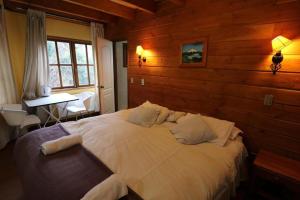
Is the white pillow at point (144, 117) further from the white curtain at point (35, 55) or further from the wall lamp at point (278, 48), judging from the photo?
the white curtain at point (35, 55)

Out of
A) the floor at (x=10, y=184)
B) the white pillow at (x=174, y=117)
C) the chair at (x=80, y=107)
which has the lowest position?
the floor at (x=10, y=184)

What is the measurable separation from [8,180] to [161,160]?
2.12m

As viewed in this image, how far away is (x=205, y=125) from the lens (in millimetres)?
1914

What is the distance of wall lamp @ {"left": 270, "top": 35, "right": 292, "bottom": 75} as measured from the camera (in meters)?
1.55

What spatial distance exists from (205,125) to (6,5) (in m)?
4.07

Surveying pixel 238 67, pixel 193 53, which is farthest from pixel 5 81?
pixel 238 67

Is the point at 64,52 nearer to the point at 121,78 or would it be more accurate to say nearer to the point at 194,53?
the point at 121,78

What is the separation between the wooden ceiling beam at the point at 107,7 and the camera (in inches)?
97.8

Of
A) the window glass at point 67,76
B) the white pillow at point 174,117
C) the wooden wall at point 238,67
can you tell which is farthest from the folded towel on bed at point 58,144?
the window glass at point 67,76

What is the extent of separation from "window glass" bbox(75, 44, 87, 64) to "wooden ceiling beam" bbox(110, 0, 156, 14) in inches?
83.7

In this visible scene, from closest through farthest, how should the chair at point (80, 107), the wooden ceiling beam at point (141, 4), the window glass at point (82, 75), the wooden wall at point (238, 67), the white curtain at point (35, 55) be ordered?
the wooden wall at point (238, 67) < the wooden ceiling beam at point (141, 4) < the white curtain at point (35, 55) < the chair at point (80, 107) < the window glass at point (82, 75)

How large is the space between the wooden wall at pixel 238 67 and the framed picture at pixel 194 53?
→ 0.07 m

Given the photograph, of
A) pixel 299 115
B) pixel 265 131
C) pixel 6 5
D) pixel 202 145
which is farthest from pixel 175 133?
pixel 6 5

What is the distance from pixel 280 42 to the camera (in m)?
1.56
